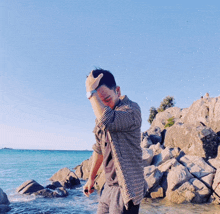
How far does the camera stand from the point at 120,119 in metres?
2.00

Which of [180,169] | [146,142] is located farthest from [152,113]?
[180,169]

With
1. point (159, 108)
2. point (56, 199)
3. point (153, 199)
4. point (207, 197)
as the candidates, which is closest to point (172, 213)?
point (153, 199)

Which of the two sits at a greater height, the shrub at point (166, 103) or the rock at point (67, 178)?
the shrub at point (166, 103)

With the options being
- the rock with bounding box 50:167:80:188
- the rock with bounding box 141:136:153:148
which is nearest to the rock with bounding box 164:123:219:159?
the rock with bounding box 141:136:153:148

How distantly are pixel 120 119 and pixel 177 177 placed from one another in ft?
29.2

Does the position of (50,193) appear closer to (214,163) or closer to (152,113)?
(214,163)

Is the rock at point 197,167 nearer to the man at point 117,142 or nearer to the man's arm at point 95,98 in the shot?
the man at point 117,142

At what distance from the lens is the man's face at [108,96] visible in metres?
2.21

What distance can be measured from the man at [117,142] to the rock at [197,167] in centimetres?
932

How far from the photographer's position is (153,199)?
973 cm

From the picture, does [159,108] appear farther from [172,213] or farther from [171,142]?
[172,213]

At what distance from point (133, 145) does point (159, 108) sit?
4370 cm

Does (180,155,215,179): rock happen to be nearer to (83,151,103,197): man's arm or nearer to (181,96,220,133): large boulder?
(181,96,220,133): large boulder

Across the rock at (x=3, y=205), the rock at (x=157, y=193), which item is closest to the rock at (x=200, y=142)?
the rock at (x=157, y=193)
